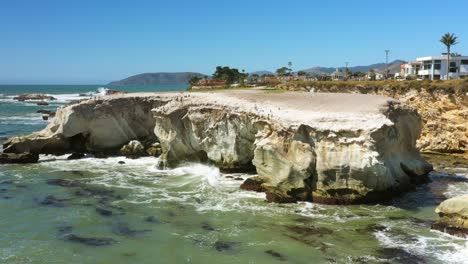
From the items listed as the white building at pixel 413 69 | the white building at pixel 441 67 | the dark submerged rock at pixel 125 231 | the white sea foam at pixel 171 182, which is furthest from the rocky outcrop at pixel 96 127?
the white building at pixel 413 69

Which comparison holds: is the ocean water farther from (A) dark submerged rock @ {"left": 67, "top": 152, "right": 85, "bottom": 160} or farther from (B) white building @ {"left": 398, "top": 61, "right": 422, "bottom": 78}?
(B) white building @ {"left": 398, "top": 61, "right": 422, "bottom": 78}

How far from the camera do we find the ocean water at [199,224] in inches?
751

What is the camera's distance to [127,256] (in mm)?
19016

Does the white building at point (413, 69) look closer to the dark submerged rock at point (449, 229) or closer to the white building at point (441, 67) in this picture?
the white building at point (441, 67)

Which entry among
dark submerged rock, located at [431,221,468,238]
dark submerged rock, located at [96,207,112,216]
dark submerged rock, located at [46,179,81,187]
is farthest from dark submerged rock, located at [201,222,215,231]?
dark submerged rock, located at [46,179,81,187]

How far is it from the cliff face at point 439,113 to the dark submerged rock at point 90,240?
32.2m

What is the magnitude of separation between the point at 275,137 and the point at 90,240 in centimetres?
1260

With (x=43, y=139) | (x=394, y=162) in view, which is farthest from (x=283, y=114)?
(x=43, y=139)

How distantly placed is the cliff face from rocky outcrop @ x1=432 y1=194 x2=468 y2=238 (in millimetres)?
20901

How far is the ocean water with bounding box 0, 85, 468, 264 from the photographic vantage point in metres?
19.1

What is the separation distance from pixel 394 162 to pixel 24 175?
25.7 metres

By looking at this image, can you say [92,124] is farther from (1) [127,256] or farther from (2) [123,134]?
(1) [127,256]

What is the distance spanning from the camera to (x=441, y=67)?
242 ft

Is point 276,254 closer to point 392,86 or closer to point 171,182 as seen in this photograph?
point 171,182
